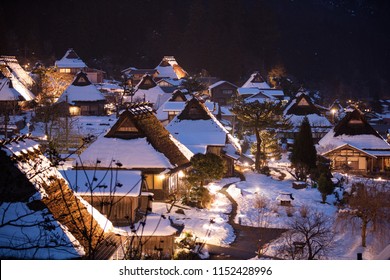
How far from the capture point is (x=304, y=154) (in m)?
15.1

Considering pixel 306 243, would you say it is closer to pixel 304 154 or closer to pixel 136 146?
pixel 136 146

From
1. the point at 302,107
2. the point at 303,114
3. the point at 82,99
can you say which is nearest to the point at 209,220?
the point at 82,99

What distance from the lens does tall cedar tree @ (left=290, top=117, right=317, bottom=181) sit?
49.2 feet

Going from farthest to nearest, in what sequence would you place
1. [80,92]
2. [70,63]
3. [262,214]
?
[70,63]
[80,92]
[262,214]

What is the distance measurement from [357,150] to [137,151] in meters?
9.01

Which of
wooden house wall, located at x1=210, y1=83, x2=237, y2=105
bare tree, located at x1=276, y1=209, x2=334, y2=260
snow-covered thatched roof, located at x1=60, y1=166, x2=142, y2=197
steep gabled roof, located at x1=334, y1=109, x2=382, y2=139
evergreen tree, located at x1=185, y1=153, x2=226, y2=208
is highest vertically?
wooden house wall, located at x1=210, y1=83, x2=237, y2=105

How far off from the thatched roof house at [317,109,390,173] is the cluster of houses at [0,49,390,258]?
0.12ft

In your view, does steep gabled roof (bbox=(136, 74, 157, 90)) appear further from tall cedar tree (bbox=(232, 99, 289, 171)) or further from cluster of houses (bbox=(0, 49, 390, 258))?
tall cedar tree (bbox=(232, 99, 289, 171))

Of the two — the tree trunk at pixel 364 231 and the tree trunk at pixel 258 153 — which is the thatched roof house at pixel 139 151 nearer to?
the tree trunk at pixel 364 231

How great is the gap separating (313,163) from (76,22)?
17858 mm

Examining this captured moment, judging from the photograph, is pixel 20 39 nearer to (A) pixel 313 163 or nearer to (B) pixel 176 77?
(B) pixel 176 77

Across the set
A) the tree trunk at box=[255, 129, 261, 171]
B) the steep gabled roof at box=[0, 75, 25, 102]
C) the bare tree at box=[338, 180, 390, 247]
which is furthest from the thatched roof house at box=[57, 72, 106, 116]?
the bare tree at box=[338, 180, 390, 247]

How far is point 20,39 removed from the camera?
96.0 feet

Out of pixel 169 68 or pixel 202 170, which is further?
pixel 169 68
